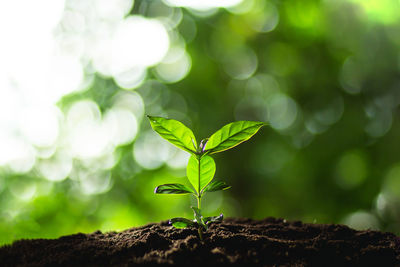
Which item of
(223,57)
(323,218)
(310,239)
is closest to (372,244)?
(310,239)

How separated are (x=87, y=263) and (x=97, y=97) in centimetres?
1194

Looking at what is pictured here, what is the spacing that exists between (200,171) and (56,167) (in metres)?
9.42

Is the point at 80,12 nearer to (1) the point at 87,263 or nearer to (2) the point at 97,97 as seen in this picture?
(2) the point at 97,97

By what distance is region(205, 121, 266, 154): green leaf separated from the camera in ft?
3.69

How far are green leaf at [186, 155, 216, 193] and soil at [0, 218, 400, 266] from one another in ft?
0.61

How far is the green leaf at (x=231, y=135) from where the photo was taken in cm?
113

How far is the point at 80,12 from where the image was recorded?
12453mm

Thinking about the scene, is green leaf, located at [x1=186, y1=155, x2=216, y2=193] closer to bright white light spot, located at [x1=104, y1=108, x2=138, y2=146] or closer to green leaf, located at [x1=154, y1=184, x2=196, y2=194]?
green leaf, located at [x1=154, y1=184, x2=196, y2=194]

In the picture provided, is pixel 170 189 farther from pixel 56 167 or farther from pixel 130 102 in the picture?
pixel 130 102

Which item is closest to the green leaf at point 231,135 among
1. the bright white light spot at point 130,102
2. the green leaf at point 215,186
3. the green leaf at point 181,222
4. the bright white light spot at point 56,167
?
the green leaf at point 215,186

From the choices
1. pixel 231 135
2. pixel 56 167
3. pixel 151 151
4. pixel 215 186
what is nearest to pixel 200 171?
pixel 215 186

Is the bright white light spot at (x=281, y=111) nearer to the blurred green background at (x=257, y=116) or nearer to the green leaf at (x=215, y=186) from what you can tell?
the blurred green background at (x=257, y=116)

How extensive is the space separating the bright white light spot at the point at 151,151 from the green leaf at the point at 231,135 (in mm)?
9866

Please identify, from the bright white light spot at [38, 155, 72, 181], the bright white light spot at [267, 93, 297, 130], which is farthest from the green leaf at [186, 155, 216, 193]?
the bright white light spot at [38, 155, 72, 181]
